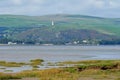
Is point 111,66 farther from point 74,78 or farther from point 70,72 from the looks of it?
point 74,78

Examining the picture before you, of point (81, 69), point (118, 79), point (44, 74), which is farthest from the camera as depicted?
point (81, 69)

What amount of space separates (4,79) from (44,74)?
798cm

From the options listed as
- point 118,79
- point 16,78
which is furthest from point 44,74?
point 118,79

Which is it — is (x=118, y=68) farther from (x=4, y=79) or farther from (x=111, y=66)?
(x=4, y=79)

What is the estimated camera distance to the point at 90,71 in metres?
57.3

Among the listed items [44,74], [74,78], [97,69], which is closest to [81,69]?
[97,69]

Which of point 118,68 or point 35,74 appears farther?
point 118,68

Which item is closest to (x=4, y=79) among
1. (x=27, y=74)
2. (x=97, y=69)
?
(x=27, y=74)

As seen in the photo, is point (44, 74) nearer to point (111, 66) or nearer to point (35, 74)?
point (35, 74)

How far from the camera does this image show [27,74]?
5441cm

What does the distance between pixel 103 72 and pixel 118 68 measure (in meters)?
6.54

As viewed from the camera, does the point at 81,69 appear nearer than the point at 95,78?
No

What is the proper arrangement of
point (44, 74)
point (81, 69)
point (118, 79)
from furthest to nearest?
1. point (81, 69)
2. point (44, 74)
3. point (118, 79)

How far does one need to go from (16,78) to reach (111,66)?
1942 centimetres
